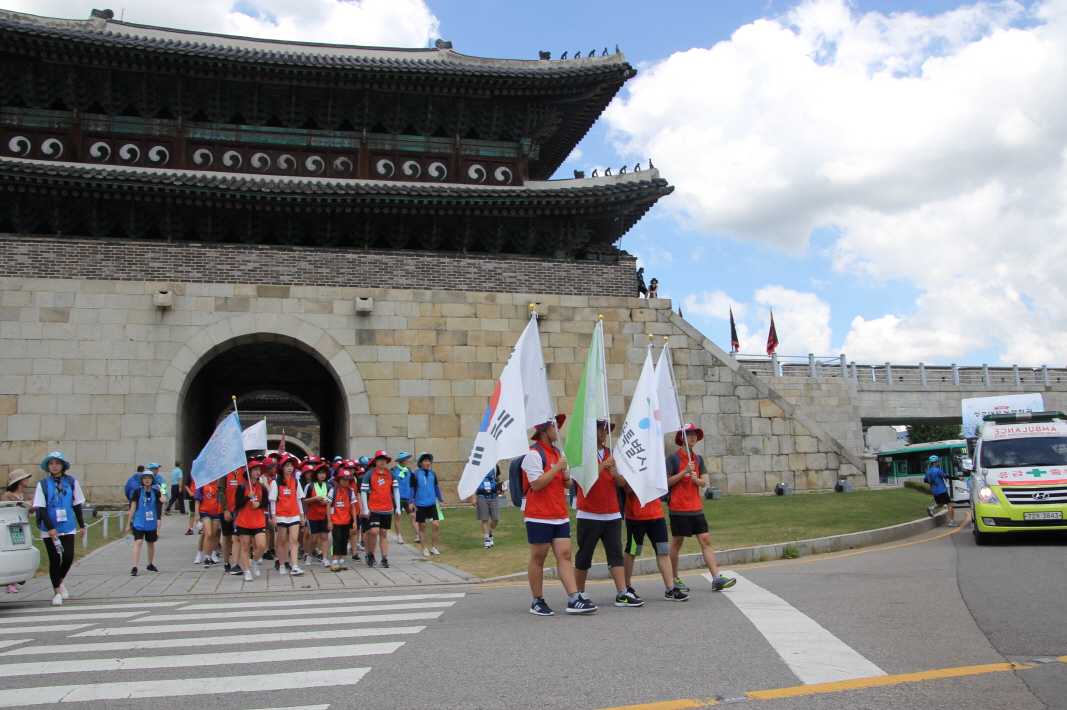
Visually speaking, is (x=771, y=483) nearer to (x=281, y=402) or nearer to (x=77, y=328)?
(x=77, y=328)

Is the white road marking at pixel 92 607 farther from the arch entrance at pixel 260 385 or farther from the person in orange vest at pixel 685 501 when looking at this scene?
the arch entrance at pixel 260 385

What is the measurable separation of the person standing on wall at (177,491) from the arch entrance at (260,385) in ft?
3.83

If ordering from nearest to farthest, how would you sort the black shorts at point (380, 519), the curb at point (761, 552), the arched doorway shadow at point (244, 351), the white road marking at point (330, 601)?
the white road marking at point (330, 601) < the curb at point (761, 552) < the black shorts at point (380, 519) < the arched doorway shadow at point (244, 351)

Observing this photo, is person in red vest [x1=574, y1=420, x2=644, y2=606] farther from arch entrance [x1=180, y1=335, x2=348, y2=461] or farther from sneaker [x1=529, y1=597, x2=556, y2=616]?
arch entrance [x1=180, y1=335, x2=348, y2=461]

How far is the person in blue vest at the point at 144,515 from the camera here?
36.4 feet

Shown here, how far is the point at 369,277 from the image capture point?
20.4 metres

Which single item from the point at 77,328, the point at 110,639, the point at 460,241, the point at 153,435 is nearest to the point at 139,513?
the point at 110,639

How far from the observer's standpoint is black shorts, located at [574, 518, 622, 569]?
291 inches

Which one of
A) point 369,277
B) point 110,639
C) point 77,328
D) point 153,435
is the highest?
point 369,277

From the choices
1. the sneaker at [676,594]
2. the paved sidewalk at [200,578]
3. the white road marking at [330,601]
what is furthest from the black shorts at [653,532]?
the paved sidewalk at [200,578]

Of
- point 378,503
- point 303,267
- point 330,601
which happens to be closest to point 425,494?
point 378,503

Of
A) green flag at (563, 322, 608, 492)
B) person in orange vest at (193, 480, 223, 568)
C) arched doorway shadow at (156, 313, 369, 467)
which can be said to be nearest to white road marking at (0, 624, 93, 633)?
person in orange vest at (193, 480, 223, 568)

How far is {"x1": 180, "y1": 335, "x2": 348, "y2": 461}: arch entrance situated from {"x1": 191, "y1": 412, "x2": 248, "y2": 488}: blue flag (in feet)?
28.5

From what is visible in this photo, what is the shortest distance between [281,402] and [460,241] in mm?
23129
